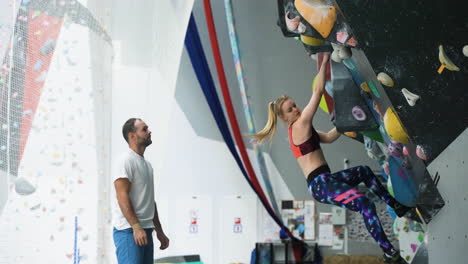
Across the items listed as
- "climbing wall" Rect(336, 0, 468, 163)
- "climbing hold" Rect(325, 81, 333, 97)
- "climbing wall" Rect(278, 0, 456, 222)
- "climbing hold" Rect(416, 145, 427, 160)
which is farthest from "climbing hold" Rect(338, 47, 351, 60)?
"climbing hold" Rect(325, 81, 333, 97)

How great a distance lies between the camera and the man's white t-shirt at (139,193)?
3365 mm

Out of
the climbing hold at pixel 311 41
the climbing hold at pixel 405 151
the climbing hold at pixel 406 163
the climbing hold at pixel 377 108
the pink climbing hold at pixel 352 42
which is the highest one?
the climbing hold at pixel 311 41

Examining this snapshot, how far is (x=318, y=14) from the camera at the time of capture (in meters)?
2.98

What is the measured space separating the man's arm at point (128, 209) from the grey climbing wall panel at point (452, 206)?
1476 mm

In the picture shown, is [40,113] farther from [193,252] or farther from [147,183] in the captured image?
[193,252]

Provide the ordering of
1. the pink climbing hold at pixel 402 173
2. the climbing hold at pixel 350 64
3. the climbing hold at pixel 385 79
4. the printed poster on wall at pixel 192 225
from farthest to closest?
the printed poster on wall at pixel 192 225, the pink climbing hold at pixel 402 173, the climbing hold at pixel 350 64, the climbing hold at pixel 385 79

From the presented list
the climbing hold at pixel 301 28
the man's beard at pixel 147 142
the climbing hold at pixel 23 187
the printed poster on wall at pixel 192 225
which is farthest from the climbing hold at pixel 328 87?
the printed poster on wall at pixel 192 225

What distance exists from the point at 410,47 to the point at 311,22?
556mm

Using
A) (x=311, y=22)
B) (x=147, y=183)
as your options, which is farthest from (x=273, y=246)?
(x=311, y=22)

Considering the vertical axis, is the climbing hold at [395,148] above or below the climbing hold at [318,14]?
below

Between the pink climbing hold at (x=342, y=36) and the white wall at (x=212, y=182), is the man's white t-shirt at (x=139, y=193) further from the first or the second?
the white wall at (x=212, y=182)

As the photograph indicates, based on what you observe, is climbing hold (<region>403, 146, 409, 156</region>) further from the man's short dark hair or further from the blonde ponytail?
the man's short dark hair

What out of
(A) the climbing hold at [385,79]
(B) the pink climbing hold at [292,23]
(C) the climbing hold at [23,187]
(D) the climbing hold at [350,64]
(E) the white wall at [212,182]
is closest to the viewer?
(C) the climbing hold at [23,187]

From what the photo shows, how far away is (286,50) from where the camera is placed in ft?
25.6
